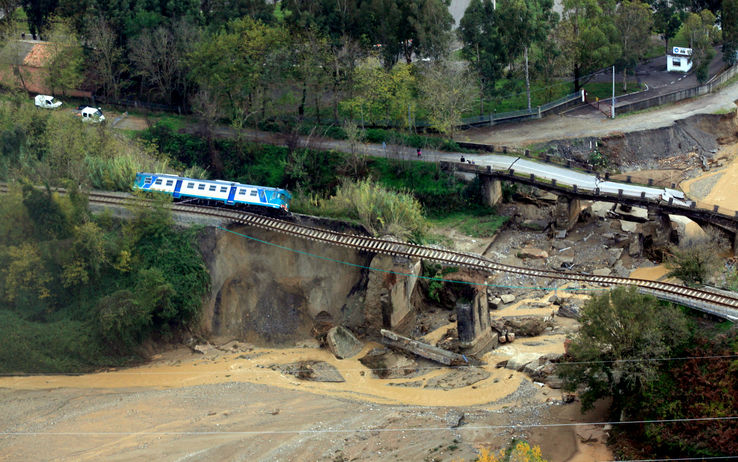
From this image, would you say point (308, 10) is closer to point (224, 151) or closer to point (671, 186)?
point (224, 151)

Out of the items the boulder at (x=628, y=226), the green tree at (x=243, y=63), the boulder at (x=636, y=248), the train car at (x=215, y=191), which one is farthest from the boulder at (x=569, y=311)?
the green tree at (x=243, y=63)

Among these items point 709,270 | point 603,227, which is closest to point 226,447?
point 709,270

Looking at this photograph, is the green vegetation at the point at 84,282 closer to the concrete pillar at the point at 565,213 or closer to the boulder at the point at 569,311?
the boulder at the point at 569,311

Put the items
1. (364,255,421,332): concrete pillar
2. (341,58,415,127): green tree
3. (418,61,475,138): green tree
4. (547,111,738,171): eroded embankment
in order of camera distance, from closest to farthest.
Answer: (364,255,421,332): concrete pillar → (418,61,475,138): green tree → (341,58,415,127): green tree → (547,111,738,171): eroded embankment

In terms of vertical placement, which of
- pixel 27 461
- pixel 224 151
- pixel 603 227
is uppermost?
pixel 224 151

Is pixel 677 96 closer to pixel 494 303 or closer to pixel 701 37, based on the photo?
pixel 701 37

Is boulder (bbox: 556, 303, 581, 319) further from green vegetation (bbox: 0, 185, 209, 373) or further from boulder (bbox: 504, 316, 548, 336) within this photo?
green vegetation (bbox: 0, 185, 209, 373)

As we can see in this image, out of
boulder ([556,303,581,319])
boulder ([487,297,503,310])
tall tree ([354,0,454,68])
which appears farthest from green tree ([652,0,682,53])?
boulder ([487,297,503,310])
